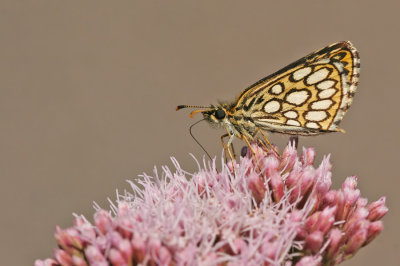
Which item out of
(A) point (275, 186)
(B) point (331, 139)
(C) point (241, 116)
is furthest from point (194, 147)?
(A) point (275, 186)

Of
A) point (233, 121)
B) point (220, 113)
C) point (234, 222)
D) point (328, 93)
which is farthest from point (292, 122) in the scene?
point (234, 222)

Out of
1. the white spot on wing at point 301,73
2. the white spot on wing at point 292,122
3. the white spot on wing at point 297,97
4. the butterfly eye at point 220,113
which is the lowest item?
the white spot on wing at point 292,122

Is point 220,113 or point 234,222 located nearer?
point 234,222

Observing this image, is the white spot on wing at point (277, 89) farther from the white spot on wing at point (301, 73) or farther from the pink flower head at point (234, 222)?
the pink flower head at point (234, 222)

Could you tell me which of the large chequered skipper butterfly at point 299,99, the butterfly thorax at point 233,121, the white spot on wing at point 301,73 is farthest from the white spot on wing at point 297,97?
the butterfly thorax at point 233,121

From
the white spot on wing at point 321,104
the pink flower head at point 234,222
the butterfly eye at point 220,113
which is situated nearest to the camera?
the pink flower head at point 234,222

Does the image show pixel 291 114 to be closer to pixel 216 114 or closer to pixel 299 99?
pixel 299 99
